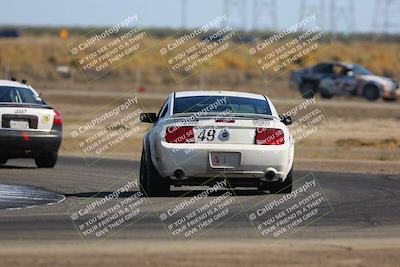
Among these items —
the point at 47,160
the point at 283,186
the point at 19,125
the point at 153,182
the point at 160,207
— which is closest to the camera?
the point at 160,207

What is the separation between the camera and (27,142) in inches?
807

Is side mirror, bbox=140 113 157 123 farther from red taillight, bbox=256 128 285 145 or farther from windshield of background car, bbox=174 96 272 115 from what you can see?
red taillight, bbox=256 128 285 145

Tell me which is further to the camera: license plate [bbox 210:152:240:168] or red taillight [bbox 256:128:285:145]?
red taillight [bbox 256:128:285:145]

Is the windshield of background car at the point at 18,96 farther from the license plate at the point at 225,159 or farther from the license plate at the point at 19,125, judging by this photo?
the license plate at the point at 225,159

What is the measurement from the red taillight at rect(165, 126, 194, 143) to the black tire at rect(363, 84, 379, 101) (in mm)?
34886

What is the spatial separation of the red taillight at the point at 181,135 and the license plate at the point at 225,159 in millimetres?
361

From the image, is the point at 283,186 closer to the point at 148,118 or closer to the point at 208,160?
the point at 208,160

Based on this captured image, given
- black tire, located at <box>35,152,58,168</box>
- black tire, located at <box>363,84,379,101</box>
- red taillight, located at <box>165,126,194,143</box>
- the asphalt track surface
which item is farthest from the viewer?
black tire, located at <box>363,84,379,101</box>

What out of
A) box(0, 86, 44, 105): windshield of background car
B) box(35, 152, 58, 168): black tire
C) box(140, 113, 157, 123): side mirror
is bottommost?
box(35, 152, 58, 168): black tire

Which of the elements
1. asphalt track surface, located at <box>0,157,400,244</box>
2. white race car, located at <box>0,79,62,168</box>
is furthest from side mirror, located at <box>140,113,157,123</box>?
white race car, located at <box>0,79,62,168</box>

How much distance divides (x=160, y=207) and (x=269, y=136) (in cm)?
187

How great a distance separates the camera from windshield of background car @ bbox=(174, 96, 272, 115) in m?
→ 16.0

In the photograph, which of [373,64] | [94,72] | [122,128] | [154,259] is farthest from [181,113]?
[373,64]

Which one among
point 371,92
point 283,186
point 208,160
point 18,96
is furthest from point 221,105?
point 371,92
